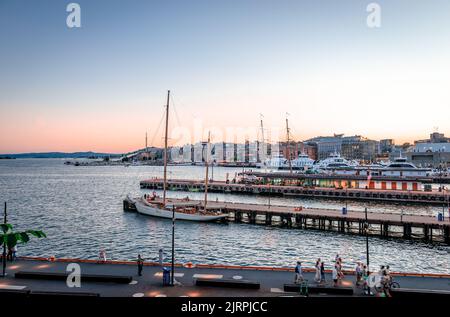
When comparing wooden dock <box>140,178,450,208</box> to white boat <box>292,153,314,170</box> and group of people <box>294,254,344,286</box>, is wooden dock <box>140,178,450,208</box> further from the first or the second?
white boat <box>292,153,314,170</box>

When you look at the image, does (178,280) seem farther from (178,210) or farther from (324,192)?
(324,192)

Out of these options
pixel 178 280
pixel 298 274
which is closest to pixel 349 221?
pixel 298 274

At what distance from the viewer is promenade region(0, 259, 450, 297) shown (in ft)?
56.8

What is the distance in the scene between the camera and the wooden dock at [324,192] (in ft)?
255

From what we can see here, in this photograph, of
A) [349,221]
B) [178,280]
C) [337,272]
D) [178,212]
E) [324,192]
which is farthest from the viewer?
[324,192]

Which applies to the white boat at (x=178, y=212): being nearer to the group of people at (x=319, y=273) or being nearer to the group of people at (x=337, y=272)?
the group of people at (x=319, y=273)

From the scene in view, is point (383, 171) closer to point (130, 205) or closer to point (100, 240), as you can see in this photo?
point (130, 205)

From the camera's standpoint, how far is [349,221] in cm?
4753

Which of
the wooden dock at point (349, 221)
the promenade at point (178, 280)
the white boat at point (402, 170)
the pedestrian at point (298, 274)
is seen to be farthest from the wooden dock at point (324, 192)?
the pedestrian at point (298, 274)

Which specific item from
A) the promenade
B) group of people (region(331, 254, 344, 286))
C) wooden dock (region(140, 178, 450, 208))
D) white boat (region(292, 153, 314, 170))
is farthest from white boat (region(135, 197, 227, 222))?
white boat (region(292, 153, 314, 170))

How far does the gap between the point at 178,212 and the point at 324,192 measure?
4642 centimetres
